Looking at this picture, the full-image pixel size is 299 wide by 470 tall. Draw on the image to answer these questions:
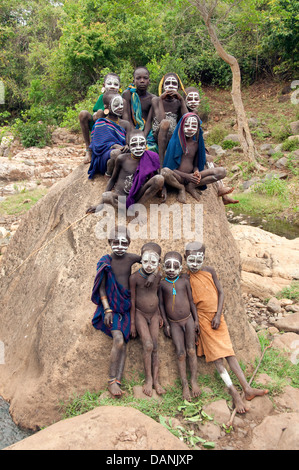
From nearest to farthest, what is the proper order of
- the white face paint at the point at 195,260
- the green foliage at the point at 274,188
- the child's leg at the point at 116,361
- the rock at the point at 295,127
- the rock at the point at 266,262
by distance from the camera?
→ the child's leg at the point at 116,361 < the white face paint at the point at 195,260 < the rock at the point at 266,262 < the green foliage at the point at 274,188 < the rock at the point at 295,127

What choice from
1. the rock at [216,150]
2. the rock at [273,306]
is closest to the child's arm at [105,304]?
the rock at [273,306]

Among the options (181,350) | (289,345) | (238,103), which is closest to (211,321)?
(181,350)

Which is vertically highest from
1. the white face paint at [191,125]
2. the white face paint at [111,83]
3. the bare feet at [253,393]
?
the white face paint at [111,83]

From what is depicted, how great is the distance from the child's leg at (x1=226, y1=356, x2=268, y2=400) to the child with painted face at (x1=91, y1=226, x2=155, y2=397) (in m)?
0.91

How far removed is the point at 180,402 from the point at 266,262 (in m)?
4.10

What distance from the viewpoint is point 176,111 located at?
4.73m

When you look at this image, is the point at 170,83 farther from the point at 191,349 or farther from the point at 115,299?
the point at 191,349

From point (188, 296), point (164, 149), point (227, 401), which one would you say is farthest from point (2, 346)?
point (164, 149)

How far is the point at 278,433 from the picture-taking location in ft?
10.6

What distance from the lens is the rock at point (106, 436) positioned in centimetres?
272

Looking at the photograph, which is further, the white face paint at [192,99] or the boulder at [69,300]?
the white face paint at [192,99]

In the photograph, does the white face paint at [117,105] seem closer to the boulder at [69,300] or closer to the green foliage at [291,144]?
the boulder at [69,300]
